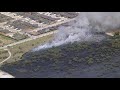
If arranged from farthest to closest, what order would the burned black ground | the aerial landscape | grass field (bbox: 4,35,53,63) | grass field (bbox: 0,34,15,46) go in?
1. grass field (bbox: 0,34,15,46)
2. grass field (bbox: 4,35,53,63)
3. the aerial landscape
4. the burned black ground

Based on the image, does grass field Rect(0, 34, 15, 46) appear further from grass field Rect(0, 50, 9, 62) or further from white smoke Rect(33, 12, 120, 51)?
white smoke Rect(33, 12, 120, 51)

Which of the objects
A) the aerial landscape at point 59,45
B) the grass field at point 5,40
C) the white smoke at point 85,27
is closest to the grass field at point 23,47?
the aerial landscape at point 59,45

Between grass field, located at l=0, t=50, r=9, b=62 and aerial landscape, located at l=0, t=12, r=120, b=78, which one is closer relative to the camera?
aerial landscape, located at l=0, t=12, r=120, b=78

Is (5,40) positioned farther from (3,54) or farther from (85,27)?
(85,27)

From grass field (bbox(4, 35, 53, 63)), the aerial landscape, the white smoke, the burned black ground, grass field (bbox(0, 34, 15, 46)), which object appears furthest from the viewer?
the white smoke

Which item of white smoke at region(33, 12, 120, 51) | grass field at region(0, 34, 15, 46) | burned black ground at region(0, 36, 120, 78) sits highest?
white smoke at region(33, 12, 120, 51)

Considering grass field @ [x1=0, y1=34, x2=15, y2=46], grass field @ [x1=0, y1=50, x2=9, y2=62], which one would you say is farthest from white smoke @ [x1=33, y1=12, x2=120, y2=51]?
grass field @ [x1=0, y1=50, x2=9, y2=62]

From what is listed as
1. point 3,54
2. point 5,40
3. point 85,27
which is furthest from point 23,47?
point 85,27
